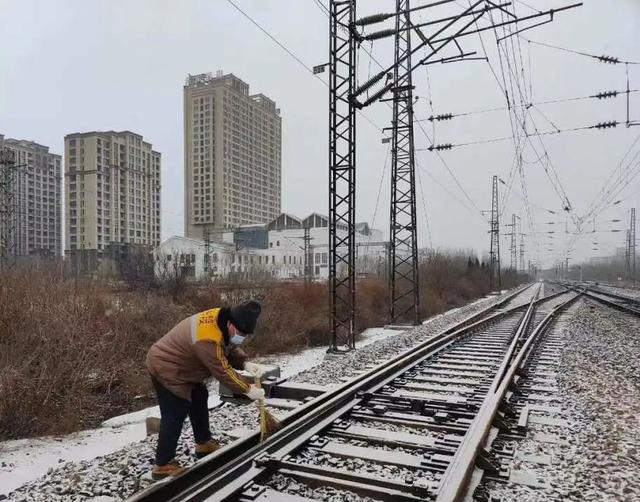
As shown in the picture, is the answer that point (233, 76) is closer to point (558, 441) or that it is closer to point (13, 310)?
point (13, 310)

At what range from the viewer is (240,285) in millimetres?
18547

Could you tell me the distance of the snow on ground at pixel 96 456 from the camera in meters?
4.08

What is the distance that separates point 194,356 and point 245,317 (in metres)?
0.58

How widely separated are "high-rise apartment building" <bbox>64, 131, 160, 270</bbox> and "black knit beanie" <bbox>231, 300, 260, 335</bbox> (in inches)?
1524

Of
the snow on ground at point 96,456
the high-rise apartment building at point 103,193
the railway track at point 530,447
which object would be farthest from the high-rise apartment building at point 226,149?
the railway track at point 530,447

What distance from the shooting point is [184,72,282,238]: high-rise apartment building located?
34.3 meters

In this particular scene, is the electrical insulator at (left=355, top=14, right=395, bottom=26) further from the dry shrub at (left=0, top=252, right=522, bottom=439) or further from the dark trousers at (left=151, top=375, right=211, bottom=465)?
the dark trousers at (left=151, top=375, right=211, bottom=465)

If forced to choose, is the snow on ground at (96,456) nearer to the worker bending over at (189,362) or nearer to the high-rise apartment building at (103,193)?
the worker bending over at (189,362)

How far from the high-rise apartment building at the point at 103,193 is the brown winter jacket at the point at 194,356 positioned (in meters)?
38.4

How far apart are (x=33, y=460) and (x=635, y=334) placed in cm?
1547

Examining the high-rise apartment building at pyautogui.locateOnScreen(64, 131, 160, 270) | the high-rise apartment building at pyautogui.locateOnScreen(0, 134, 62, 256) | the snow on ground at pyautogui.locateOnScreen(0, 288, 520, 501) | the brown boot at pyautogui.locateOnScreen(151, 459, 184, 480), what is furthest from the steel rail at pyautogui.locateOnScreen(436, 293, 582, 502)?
the high-rise apartment building at pyautogui.locateOnScreen(0, 134, 62, 256)

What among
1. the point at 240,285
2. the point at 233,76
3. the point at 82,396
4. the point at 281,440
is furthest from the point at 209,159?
the point at 281,440

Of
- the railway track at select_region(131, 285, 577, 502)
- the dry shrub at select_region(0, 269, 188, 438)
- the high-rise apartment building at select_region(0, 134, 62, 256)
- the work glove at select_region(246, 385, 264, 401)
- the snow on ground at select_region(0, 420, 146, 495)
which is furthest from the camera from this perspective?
the high-rise apartment building at select_region(0, 134, 62, 256)

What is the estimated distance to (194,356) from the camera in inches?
162
